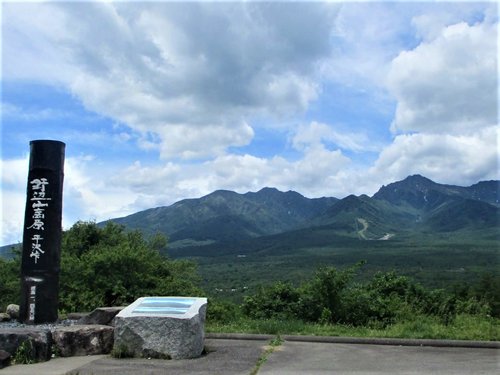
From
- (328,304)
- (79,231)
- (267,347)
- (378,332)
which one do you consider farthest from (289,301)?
(79,231)

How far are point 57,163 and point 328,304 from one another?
258 inches

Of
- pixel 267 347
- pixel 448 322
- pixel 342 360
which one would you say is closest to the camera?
pixel 342 360

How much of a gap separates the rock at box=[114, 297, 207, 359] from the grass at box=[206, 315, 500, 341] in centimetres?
235

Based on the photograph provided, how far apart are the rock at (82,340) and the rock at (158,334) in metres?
0.30

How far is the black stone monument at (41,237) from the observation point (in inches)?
392

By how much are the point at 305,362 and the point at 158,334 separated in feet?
7.40

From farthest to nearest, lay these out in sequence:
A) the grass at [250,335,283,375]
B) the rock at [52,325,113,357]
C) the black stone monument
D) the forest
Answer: the forest < the black stone monument < the rock at [52,325,113,357] < the grass at [250,335,283,375]

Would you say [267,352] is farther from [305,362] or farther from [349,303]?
[349,303]

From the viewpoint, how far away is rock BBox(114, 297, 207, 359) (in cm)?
787

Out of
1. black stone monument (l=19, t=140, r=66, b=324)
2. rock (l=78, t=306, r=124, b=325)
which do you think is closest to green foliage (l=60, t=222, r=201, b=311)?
black stone monument (l=19, t=140, r=66, b=324)

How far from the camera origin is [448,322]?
35.9 feet

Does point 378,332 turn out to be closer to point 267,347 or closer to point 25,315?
point 267,347

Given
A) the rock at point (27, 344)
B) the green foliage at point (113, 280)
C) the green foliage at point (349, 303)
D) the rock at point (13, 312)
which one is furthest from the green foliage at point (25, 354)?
the green foliage at point (349, 303)

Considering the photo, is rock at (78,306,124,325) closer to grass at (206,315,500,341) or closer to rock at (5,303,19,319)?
grass at (206,315,500,341)
